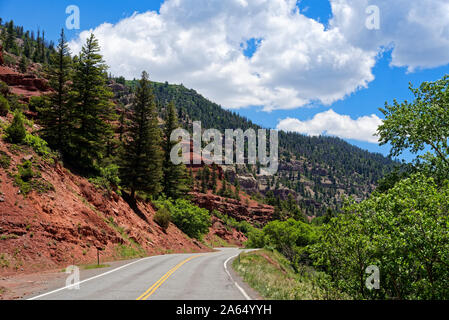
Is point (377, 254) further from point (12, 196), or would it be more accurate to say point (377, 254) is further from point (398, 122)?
point (12, 196)

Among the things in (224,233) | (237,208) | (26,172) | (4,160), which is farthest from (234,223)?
(4,160)

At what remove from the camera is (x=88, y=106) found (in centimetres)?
3083

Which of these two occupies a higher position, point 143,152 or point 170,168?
point 143,152

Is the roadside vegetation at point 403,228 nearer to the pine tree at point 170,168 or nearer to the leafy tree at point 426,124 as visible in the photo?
the leafy tree at point 426,124

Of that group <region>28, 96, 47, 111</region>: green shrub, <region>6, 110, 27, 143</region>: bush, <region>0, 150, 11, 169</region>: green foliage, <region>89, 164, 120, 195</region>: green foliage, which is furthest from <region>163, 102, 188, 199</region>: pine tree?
<region>0, 150, 11, 169</region>: green foliage

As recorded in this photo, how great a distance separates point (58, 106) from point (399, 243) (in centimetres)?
3157

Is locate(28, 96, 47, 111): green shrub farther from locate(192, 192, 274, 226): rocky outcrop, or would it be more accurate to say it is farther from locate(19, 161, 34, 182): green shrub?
locate(192, 192, 274, 226): rocky outcrop

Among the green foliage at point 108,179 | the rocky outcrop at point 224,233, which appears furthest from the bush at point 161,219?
the rocky outcrop at point 224,233

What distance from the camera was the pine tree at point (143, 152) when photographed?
3625 centimetres

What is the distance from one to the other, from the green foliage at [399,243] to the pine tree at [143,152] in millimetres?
24130

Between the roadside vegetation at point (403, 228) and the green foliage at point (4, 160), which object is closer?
the roadside vegetation at point (403, 228)

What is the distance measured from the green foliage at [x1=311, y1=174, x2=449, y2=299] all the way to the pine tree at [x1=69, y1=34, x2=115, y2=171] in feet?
80.5

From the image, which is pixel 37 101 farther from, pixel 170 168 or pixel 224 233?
pixel 224 233
